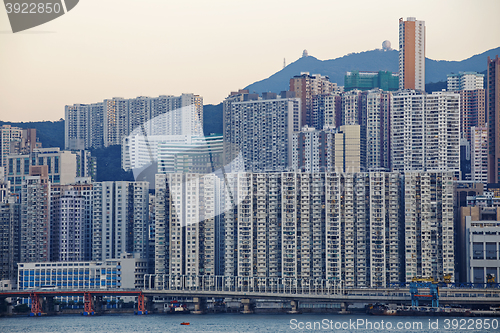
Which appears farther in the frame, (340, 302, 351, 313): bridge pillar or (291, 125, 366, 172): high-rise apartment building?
(291, 125, 366, 172): high-rise apartment building

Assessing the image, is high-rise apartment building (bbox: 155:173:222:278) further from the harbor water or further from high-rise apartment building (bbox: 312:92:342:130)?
high-rise apartment building (bbox: 312:92:342:130)

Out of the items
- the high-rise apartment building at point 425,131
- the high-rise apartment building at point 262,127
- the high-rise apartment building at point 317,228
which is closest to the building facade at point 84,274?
the high-rise apartment building at point 317,228

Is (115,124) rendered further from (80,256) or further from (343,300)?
(343,300)

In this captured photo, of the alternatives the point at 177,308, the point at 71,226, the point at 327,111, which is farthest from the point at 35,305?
the point at 327,111

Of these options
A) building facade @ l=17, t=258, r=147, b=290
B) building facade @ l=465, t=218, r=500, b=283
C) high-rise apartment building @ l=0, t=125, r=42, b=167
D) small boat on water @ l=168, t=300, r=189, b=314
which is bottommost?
small boat on water @ l=168, t=300, r=189, b=314

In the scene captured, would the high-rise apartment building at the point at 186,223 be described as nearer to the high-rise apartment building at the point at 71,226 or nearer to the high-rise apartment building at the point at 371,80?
the high-rise apartment building at the point at 71,226

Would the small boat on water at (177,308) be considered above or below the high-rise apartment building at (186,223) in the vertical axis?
below

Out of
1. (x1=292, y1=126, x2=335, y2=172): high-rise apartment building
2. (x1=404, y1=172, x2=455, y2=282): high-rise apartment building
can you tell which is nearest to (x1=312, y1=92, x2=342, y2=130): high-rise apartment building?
(x1=292, y1=126, x2=335, y2=172): high-rise apartment building
